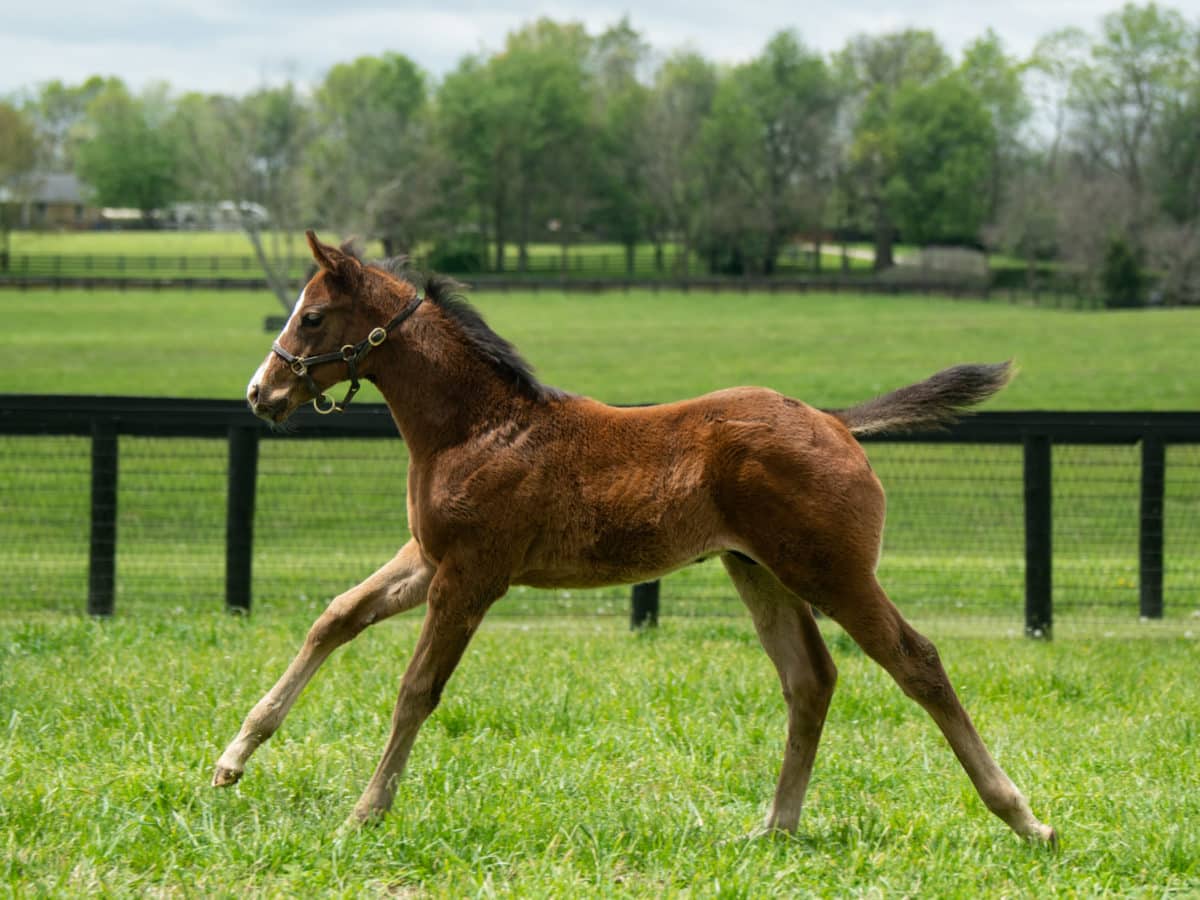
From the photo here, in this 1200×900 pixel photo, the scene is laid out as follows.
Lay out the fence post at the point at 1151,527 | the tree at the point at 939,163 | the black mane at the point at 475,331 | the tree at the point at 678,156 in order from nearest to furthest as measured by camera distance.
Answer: the black mane at the point at 475,331
the fence post at the point at 1151,527
the tree at the point at 939,163
the tree at the point at 678,156

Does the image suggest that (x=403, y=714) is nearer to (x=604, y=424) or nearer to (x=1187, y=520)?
(x=604, y=424)

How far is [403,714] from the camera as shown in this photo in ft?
15.1

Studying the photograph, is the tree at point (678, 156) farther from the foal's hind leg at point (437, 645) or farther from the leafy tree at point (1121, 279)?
the foal's hind leg at point (437, 645)

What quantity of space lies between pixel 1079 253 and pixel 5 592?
6131cm

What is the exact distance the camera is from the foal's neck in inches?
Result: 192

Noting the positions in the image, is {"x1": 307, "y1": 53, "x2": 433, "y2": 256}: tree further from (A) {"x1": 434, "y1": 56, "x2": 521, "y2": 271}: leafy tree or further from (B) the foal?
(B) the foal

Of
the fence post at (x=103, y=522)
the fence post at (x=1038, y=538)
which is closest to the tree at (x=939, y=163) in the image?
the fence post at (x=1038, y=538)

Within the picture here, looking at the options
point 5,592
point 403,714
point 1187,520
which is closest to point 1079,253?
point 1187,520

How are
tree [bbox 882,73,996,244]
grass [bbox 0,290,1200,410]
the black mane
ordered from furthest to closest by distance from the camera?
1. tree [bbox 882,73,996,244]
2. grass [bbox 0,290,1200,410]
3. the black mane

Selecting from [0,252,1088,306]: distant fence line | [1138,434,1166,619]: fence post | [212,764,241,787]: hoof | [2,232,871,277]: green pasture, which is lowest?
[212,764,241,787]: hoof

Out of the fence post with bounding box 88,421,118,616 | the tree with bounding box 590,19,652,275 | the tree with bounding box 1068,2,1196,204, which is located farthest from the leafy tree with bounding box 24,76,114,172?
the fence post with bounding box 88,421,118,616

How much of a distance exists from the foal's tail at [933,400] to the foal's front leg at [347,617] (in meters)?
1.65

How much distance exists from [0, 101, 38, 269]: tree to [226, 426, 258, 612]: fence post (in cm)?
6732

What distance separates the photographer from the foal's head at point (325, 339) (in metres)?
4.84
